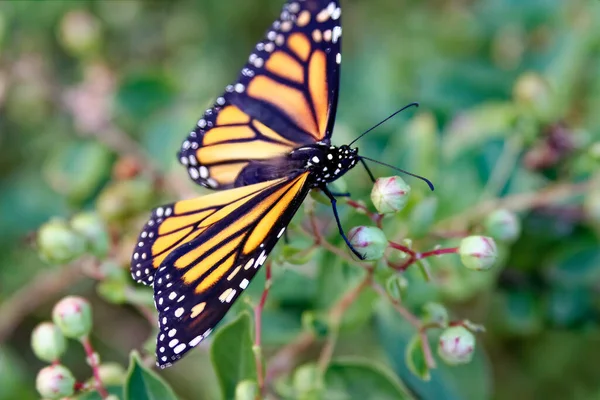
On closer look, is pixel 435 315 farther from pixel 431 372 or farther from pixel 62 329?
pixel 62 329

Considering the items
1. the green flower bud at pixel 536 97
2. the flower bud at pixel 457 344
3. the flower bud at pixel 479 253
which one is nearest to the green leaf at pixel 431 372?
the flower bud at pixel 457 344

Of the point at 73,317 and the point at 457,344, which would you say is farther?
the point at 73,317

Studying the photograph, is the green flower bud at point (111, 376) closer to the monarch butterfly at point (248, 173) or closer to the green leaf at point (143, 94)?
the monarch butterfly at point (248, 173)

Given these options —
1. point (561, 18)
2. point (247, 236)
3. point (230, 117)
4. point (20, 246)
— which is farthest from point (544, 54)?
point (20, 246)

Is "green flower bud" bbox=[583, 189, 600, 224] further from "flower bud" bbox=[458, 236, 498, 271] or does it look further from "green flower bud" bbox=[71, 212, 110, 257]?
"green flower bud" bbox=[71, 212, 110, 257]

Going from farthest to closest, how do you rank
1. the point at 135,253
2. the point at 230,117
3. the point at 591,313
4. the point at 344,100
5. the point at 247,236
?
the point at 344,100 < the point at 591,313 < the point at 230,117 < the point at 135,253 < the point at 247,236

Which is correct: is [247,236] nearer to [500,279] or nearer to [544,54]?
[500,279]

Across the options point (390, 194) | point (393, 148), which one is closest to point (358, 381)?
point (390, 194)
